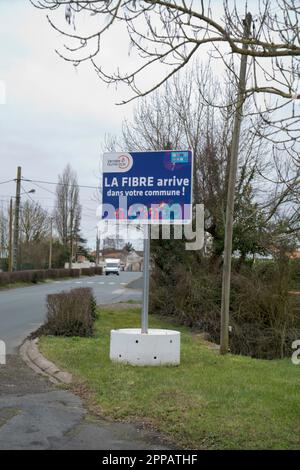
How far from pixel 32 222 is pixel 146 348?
66.6 meters

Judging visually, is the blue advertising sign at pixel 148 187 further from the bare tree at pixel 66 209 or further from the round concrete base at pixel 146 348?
the bare tree at pixel 66 209

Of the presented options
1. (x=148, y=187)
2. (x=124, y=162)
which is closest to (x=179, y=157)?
(x=148, y=187)

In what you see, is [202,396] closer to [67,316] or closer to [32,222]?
[67,316]

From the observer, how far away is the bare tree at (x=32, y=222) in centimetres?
7362

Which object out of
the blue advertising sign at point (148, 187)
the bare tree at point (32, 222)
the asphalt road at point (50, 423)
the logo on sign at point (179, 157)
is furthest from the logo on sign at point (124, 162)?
the bare tree at point (32, 222)

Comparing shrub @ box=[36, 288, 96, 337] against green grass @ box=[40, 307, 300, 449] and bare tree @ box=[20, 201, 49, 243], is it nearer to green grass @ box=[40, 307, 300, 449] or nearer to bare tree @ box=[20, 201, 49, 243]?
green grass @ box=[40, 307, 300, 449]

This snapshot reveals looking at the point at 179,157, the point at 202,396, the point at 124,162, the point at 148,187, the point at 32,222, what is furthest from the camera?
the point at 32,222

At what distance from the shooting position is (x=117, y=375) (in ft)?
28.6

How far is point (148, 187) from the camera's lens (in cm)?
1005

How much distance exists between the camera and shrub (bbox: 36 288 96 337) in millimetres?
13547

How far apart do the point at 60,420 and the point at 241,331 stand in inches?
405

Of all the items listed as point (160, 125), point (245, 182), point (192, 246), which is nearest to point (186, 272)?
point (192, 246)

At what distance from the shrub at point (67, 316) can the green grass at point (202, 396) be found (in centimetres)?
207

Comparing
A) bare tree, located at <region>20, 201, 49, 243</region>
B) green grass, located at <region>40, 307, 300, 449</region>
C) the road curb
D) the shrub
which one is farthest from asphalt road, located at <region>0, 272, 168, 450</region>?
bare tree, located at <region>20, 201, 49, 243</region>
